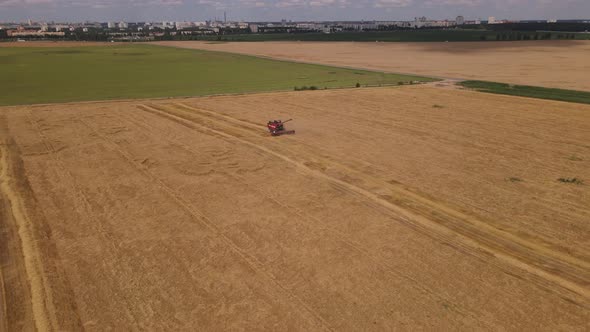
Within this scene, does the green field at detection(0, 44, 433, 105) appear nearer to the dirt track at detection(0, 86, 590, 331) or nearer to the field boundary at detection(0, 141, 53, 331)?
the dirt track at detection(0, 86, 590, 331)

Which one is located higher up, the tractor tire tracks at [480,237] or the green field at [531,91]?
the green field at [531,91]

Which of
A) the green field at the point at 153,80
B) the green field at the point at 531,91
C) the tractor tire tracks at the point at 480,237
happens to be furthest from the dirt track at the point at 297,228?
the green field at the point at 153,80

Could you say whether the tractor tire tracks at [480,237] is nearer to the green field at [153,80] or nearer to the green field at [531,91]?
the green field at [153,80]

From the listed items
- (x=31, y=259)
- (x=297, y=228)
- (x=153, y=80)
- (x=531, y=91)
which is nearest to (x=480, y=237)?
(x=297, y=228)

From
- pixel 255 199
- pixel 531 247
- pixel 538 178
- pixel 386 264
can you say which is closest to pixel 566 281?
pixel 531 247

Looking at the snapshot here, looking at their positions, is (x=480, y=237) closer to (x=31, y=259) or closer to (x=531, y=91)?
(x=31, y=259)

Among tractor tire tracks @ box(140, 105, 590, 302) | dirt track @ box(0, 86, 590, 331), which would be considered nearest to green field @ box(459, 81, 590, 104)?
dirt track @ box(0, 86, 590, 331)
